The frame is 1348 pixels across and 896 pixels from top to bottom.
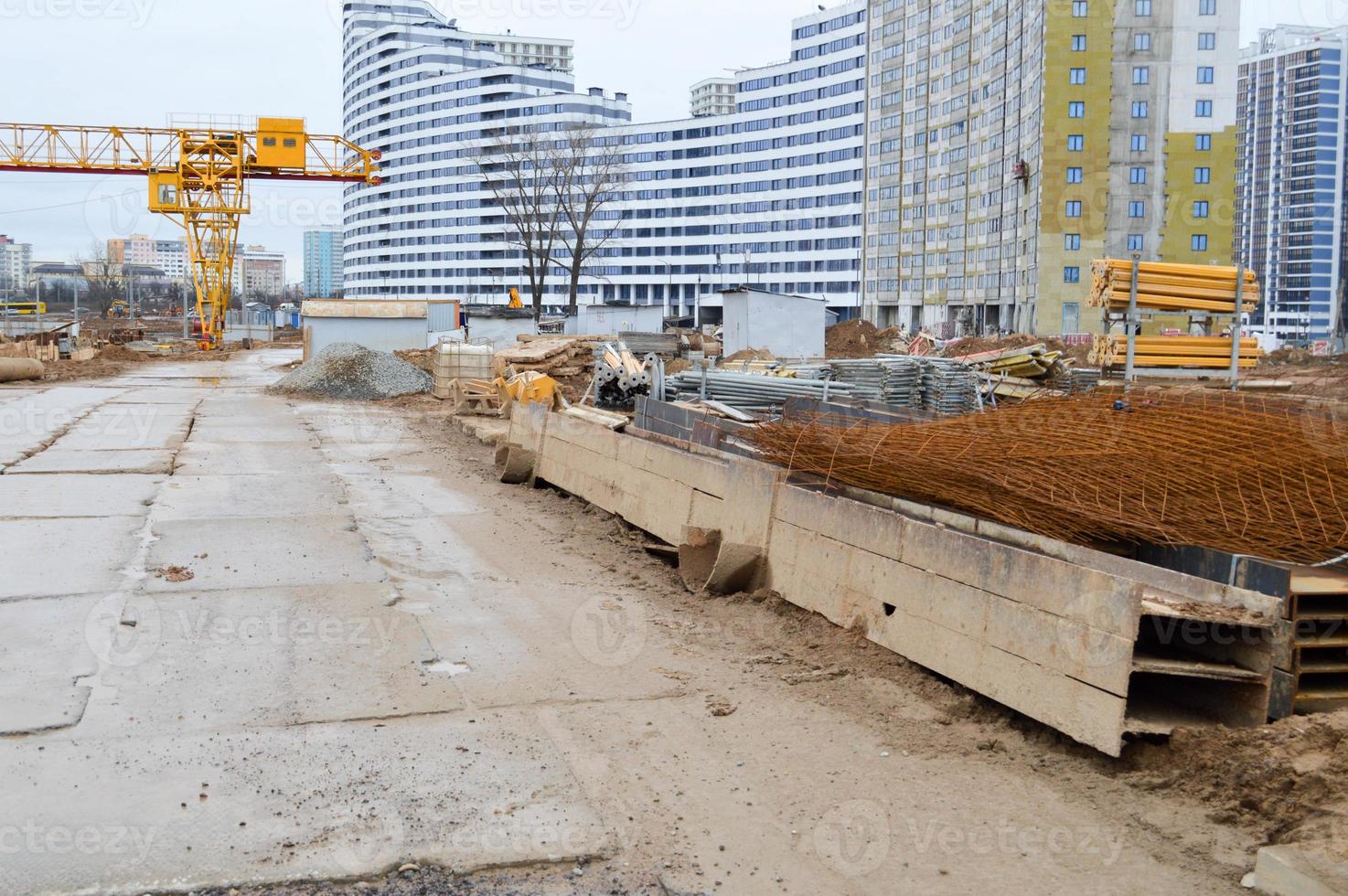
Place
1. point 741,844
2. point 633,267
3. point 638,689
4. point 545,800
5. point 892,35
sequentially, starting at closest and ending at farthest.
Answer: point 741,844
point 545,800
point 638,689
point 892,35
point 633,267

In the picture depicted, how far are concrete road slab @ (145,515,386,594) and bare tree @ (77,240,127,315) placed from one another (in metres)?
91.3

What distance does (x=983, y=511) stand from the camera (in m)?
7.33

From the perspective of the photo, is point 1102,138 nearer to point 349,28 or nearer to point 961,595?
point 961,595

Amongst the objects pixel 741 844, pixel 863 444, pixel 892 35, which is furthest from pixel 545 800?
pixel 892 35

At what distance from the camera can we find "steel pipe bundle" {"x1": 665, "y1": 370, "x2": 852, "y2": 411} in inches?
640

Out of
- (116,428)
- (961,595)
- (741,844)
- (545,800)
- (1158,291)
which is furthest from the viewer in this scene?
(116,428)

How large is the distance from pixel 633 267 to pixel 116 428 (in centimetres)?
11104

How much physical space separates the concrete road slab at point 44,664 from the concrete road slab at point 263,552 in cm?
86

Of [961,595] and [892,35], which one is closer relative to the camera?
[961,595]

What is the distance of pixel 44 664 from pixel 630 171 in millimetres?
110333

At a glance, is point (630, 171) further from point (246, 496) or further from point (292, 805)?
point (292, 805)

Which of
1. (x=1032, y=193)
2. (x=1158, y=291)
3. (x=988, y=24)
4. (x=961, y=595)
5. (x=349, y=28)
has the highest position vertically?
(x=349, y=28)

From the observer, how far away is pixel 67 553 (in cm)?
1023

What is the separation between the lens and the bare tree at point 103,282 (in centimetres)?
9891
